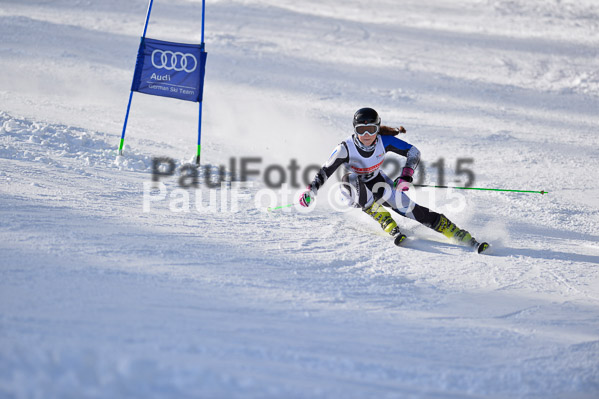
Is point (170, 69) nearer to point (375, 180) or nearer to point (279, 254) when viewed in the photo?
point (375, 180)

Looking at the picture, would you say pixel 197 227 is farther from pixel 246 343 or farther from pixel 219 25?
pixel 219 25

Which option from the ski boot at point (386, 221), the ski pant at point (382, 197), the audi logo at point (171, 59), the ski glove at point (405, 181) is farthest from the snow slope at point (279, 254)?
the audi logo at point (171, 59)

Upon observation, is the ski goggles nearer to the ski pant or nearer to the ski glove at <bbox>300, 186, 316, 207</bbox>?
the ski pant

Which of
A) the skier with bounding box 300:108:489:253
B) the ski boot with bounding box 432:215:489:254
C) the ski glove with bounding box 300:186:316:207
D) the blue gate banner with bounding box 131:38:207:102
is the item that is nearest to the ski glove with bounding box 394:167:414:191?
the skier with bounding box 300:108:489:253

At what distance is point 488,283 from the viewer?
4211 mm

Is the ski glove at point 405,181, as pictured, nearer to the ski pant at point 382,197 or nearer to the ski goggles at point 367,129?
the ski pant at point 382,197

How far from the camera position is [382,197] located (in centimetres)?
532

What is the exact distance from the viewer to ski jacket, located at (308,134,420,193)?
5.30 m

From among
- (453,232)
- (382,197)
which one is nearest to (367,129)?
(382,197)

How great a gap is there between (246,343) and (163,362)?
495 mm

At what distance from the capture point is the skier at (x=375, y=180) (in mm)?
5105

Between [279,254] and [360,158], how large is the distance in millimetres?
1481

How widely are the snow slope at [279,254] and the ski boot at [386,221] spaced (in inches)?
4.7

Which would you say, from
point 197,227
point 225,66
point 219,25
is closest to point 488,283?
point 197,227
